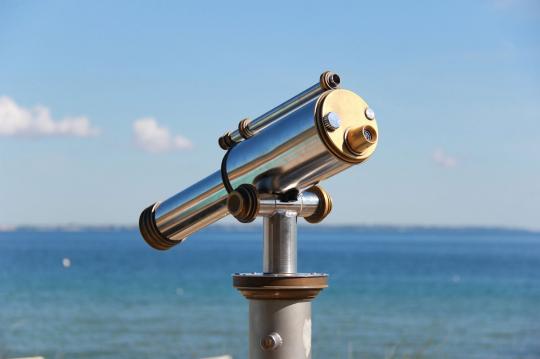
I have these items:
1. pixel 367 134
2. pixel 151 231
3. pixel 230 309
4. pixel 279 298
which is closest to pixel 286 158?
pixel 367 134

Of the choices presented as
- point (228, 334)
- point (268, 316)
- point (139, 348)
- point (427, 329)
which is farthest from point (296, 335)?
point (427, 329)

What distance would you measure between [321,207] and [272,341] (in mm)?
366

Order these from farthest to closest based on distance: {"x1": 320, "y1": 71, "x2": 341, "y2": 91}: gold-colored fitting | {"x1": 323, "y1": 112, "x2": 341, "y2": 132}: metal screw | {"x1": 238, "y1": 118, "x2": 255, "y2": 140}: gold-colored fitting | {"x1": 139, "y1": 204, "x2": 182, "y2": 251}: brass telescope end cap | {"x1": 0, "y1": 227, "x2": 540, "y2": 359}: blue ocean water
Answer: {"x1": 0, "y1": 227, "x2": 540, "y2": 359}: blue ocean water → {"x1": 139, "y1": 204, "x2": 182, "y2": 251}: brass telescope end cap → {"x1": 238, "y1": 118, "x2": 255, "y2": 140}: gold-colored fitting → {"x1": 320, "y1": 71, "x2": 341, "y2": 91}: gold-colored fitting → {"x1": 323, "y1": 112, "x2": 341, "y2": 132}: metal screw

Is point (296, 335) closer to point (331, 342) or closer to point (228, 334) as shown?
point (331, 342)

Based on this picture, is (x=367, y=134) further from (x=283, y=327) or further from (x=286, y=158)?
(x=283, y=327)

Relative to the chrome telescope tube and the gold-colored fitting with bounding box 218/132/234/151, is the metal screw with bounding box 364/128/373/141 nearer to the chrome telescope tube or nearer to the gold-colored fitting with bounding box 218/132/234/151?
the chrome telescope tube

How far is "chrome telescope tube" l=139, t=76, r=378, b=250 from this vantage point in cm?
188

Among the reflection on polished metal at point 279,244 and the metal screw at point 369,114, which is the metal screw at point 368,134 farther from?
the reflection on polished metal at point 279,244

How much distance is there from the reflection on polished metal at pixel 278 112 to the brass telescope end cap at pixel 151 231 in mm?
255

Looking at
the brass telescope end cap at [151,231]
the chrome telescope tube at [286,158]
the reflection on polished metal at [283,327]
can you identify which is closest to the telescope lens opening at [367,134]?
the chrome telescope tube at [286,158]

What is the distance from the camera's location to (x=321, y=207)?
2186 mm

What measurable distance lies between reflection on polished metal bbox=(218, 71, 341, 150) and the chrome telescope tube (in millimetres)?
31

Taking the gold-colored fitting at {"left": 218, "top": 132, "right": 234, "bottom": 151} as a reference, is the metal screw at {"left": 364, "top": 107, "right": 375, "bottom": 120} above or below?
below

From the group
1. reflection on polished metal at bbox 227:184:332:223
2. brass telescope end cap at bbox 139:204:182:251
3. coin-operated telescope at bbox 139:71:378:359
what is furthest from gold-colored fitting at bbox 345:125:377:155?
brass telescope end cap at bbox 139:204:182:251
